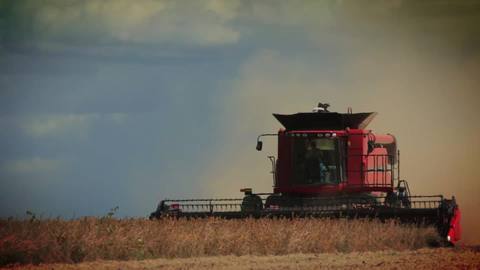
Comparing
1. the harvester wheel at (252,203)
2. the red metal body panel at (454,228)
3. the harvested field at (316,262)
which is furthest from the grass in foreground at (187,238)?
the harvester wheel at (252,203)

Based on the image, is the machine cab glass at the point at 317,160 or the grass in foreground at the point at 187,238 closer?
the grass in foreground at the point at 187,238

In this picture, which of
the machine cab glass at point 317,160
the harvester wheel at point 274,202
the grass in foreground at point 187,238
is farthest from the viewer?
the machine cab glass at point 317,160

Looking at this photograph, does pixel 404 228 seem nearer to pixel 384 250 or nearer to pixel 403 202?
pixel 384 250

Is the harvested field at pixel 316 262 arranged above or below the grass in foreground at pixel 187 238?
below

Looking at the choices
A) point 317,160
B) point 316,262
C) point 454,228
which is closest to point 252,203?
point 317,160

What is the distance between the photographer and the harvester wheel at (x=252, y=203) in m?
30.0

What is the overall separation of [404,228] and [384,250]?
1170mm

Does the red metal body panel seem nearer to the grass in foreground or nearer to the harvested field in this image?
the grass in foreground

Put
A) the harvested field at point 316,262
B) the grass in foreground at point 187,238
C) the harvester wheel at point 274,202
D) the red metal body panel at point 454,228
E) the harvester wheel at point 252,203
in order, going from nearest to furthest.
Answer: the harvested field at point 316,262, the grass in foreground at point 187,238, the red metal body panel at point 454,228, the harvester wheel at point 252,203, the harvester wheel at point 274,202

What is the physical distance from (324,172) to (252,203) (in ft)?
7.28

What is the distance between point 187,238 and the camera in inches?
977

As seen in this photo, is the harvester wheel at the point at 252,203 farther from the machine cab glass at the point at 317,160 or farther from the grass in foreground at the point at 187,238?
the grass in foreground at the point at 187,238

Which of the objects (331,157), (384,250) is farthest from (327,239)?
(331,157)

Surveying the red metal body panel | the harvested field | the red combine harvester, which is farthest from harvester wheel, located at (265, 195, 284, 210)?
the harvested field
